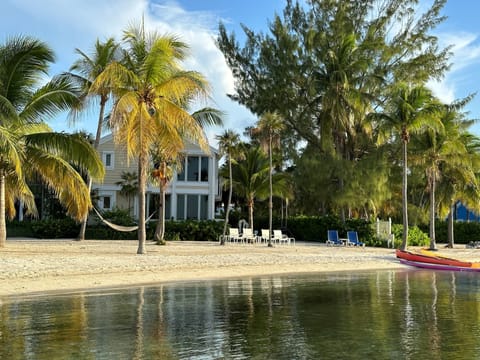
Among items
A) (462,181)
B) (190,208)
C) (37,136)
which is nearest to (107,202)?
(190,208)

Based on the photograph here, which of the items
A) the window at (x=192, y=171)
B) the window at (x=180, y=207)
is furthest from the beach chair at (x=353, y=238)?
the window at (x=180, y=207)

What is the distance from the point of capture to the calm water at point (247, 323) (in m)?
8.00

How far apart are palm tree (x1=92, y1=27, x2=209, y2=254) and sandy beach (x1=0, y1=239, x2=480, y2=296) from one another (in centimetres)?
251

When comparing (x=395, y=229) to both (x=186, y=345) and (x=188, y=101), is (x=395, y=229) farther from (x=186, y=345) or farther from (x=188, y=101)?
(x=186, y=345)

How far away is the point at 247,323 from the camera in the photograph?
10.2 m

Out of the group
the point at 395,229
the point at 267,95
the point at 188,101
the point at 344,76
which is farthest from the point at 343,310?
the point at 267,95

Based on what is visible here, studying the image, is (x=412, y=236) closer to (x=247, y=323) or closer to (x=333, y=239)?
(x=333, y=239)

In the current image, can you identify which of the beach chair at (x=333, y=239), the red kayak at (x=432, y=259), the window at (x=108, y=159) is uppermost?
the window at (x=108, y=159)

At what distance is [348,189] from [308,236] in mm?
4058

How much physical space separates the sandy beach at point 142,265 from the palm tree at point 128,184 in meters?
12.4

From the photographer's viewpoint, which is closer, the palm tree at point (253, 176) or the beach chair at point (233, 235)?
the beach chair at point (233, 235)

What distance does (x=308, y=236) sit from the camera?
35.2 meters

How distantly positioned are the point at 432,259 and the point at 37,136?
15.5m

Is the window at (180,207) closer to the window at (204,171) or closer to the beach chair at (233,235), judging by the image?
the window at (204,171)
